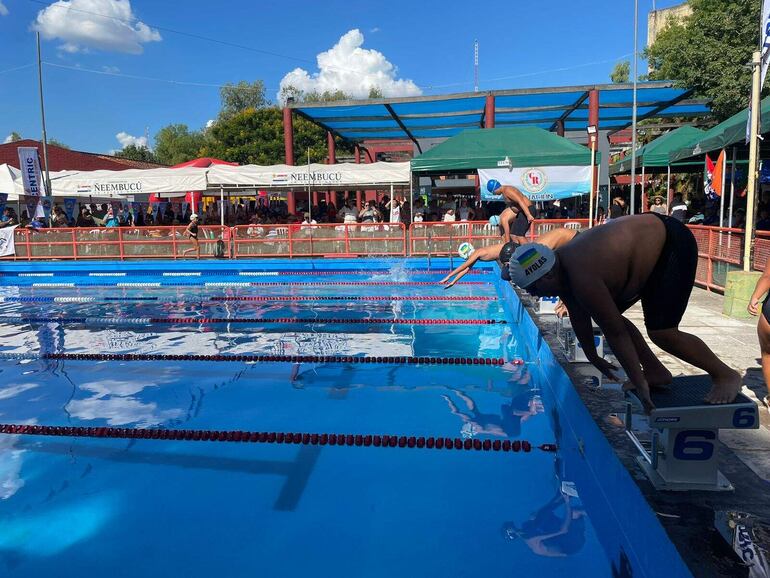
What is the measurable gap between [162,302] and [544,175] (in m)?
9.21

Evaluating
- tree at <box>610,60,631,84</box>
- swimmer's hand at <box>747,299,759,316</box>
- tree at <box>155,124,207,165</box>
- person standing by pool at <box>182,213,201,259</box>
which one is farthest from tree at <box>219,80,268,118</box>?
swimmer's hand at <box>747,299,759,316</box>

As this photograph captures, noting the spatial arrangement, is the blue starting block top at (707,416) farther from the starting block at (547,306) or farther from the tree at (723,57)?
the tree at (723,57)

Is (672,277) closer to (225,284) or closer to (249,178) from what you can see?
(225,284)

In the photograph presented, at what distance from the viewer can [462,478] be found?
3842 mm

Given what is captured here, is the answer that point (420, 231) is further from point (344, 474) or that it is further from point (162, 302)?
point (344, 474)

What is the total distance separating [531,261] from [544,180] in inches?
479

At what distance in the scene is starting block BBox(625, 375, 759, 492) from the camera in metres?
2.47

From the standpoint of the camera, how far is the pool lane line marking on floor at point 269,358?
20.3 feet

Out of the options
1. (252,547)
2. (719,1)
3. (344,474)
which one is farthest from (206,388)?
(719,1)

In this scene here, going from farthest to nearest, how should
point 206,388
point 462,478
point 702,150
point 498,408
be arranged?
1. point 702,150
2. point 206,388
3. point 498,408
4. point 462,478

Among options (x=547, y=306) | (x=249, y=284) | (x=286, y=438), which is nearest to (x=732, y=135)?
(x=547, y=306)

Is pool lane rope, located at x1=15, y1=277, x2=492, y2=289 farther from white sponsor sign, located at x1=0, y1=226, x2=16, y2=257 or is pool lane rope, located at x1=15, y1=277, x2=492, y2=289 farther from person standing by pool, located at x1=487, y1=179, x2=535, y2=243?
person standing by pool, located at x1=487, y1=179, x2=535, y2=243

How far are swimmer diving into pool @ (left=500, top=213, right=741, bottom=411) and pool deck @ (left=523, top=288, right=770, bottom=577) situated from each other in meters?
0.43

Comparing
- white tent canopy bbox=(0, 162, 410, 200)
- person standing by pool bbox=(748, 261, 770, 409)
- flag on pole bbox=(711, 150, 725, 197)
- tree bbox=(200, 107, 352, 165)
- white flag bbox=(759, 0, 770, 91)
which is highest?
tree bbox=(200, 107, 352, 165)
